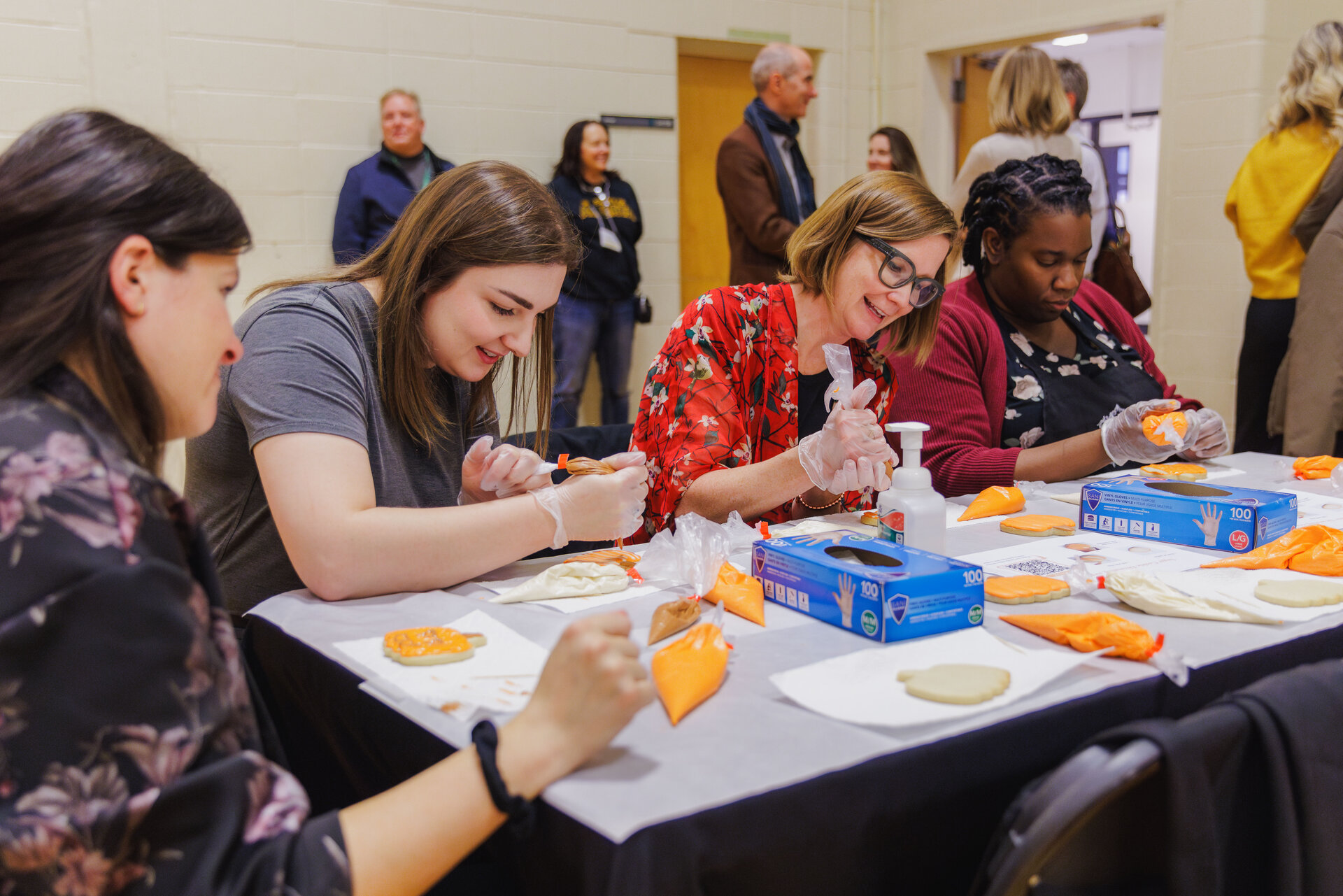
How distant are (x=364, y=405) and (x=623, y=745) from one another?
807mm

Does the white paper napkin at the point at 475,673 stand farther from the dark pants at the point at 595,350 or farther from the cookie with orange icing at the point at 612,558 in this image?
the dark pants at the point at 595,350

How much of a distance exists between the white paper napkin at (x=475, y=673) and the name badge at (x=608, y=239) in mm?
3843

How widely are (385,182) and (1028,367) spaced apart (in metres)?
3.03

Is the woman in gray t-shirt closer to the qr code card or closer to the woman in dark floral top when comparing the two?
the woman in dark floral top

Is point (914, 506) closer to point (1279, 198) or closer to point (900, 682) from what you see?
point (900, 682)

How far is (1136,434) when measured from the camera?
2.10 meters

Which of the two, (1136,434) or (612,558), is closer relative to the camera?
(612,558)

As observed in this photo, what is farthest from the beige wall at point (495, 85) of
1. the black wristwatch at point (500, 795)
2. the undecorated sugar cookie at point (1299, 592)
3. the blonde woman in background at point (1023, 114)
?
the undecorated sugar cookie at point (1299, 592)

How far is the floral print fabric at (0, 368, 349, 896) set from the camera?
68 centimetres

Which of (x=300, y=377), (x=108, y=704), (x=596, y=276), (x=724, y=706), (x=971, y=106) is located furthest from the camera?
(x=971, y=106)

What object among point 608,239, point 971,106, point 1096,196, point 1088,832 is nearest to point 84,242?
point 1088,832

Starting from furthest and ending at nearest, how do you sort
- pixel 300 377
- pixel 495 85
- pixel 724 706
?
pixel 495 85 < pixel 300 377 < pixel 724 706

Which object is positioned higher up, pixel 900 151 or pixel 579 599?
pixel 900 151

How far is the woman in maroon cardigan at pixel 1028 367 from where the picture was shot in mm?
2146
